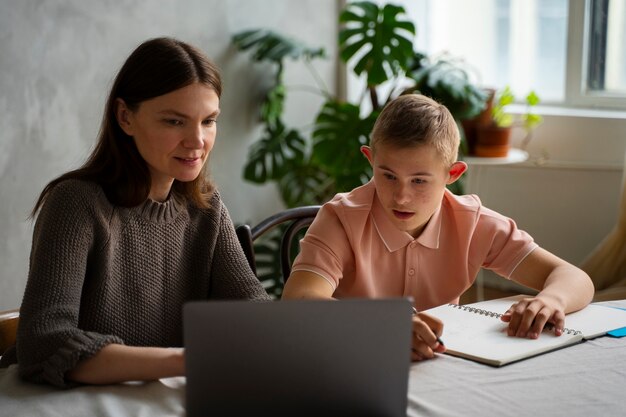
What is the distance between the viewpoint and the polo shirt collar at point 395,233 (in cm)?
164

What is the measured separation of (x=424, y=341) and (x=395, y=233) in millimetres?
367

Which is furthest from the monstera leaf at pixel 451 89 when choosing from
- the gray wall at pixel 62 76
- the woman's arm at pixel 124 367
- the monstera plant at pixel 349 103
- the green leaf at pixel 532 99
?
the woman's arm at pixel 124 367

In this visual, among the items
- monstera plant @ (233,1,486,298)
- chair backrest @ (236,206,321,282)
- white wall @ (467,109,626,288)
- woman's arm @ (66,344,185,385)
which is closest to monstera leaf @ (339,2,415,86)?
monstera plant @ (233,1,486,298)

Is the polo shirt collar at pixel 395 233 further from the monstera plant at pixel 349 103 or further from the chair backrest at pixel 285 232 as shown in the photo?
the monstera plant at pixel 349 103

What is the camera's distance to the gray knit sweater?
1259 millimetres

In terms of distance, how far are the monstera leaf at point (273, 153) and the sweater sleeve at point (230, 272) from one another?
1.68 metres

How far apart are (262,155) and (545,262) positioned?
1.83 metres

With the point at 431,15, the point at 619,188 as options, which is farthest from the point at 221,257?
the point at 431,15

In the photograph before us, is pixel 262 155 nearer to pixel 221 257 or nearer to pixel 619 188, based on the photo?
pixel 619 188

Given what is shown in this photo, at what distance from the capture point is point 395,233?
1643mm

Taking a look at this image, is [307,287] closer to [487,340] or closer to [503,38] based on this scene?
[487,340]

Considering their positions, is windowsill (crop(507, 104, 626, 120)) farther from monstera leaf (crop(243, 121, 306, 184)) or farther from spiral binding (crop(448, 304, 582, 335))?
spiral binding (crop(448, 304, 582, 335))

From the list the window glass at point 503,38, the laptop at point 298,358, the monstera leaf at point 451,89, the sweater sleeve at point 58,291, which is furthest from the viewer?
the window glass at point 503,38

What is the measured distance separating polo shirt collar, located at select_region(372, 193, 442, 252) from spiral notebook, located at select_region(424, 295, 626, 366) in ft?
0.52
